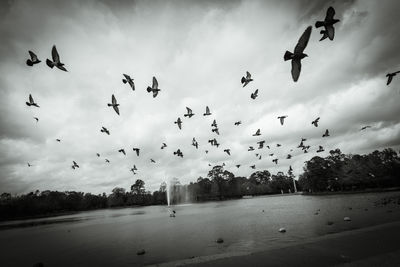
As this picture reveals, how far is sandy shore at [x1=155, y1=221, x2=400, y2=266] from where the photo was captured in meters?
9.00

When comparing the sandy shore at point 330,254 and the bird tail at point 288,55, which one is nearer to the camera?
the bird tail at point 288,55

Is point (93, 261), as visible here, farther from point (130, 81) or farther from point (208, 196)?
point (208, 196)

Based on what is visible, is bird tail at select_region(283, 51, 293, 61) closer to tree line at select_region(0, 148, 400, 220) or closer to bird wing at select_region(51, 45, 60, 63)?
bird wing at select_region(51, 45, 60, 63)

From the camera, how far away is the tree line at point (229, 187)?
243 ft

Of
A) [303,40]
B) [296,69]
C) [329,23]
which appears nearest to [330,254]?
[296,69]

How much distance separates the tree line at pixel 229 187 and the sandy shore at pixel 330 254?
6723cm

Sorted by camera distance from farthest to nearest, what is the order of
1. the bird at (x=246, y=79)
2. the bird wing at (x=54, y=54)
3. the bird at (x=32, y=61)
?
the bird at (x=246, y=79) < the bird at (x=32, y=61) < the bird wing at (x=54, y=54)

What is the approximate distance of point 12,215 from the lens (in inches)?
4156

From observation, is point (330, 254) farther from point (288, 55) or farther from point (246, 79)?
point (246, 79)

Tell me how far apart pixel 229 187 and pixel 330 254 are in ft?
436

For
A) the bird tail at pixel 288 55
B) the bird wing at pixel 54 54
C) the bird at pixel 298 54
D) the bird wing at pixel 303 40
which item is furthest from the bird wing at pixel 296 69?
the bird wing at pixel 54 54

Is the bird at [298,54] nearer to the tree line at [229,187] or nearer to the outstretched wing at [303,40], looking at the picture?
the outstretched wing at [303,40]

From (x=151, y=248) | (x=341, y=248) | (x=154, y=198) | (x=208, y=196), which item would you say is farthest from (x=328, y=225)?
(x=154, y=198)

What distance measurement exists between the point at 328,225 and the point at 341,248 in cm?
861
